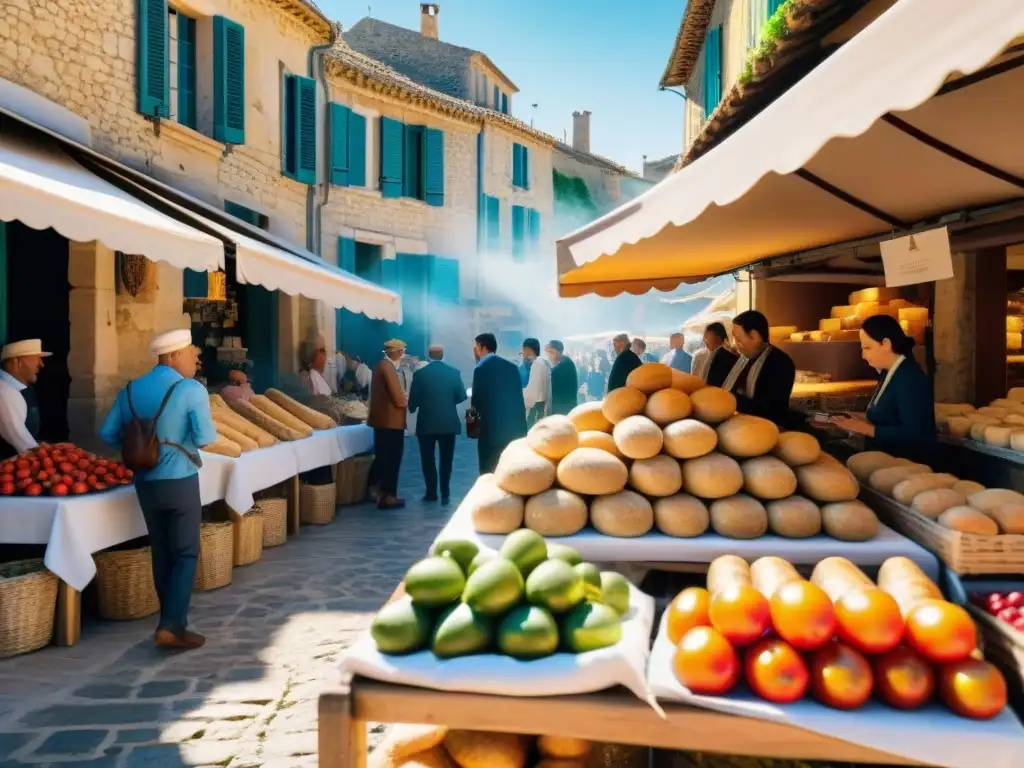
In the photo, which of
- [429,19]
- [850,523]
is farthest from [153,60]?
[429,19]

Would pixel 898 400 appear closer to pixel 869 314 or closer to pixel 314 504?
pixel 869 314

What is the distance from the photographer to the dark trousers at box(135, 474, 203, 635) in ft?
15.1

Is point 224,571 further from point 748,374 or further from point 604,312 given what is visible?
point 604,312

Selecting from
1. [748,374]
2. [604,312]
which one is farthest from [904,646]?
[604,312]

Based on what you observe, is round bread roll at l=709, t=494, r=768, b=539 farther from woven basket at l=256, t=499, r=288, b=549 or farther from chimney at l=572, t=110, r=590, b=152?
chimney at l=572, t=110, r=590, b=152

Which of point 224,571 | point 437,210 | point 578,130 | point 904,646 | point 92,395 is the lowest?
point 224,571

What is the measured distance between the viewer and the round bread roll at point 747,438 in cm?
316

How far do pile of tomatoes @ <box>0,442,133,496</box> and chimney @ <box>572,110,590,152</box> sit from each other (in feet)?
103

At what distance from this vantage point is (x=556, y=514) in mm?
2947

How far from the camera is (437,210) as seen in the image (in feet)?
65.1

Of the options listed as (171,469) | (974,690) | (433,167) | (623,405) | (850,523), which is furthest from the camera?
(433,167)

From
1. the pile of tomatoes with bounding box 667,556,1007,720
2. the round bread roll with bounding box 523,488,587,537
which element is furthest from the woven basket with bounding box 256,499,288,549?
the pile of tomatoes with bounding box 667,556,1007,720

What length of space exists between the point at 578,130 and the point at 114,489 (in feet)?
105

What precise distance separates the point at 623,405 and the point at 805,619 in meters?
1.45
